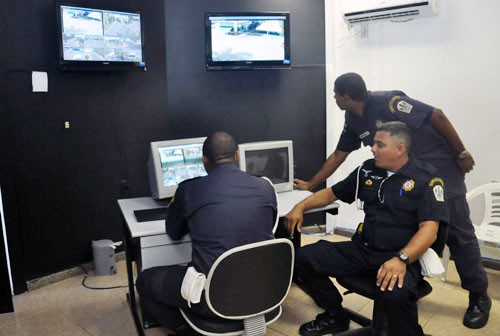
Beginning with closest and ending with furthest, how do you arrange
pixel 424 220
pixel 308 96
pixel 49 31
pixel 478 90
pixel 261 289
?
pixel 261 289 → pixel 424 220 → pixel 49 31 → pixel 478 90 → pixel 308 96

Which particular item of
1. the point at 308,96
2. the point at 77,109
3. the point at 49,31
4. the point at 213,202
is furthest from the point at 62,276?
the point at 308,96

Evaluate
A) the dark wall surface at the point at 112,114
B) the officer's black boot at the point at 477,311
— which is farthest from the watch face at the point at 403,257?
the dark wall surface at the point at 112,114

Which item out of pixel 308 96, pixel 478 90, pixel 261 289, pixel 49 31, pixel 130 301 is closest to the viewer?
pixel 261 289

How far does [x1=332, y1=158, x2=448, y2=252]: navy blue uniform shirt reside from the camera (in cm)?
231

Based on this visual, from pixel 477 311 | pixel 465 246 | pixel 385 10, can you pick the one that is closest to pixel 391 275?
pixel 465 246

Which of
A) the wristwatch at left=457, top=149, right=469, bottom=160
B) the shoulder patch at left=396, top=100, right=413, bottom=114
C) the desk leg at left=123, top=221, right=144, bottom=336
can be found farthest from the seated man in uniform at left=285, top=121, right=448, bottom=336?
the desk leg at left=123, top=221, right=144, bottom=336

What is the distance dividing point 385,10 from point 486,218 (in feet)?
5.87

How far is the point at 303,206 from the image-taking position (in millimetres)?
2766

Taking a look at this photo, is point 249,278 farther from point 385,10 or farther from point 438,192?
point 385,10

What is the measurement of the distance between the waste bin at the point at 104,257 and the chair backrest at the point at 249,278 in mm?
1904

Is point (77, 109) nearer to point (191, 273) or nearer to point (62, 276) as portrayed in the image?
point (62, 276)

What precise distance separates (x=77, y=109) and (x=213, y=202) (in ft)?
6.58

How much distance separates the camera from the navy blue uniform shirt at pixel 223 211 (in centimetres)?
196

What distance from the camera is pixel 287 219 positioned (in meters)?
2.73
